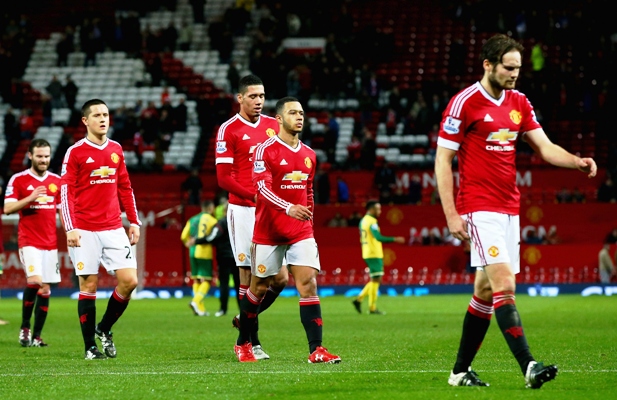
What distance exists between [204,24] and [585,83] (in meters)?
15.2

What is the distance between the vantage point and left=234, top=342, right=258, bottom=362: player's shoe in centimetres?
1066

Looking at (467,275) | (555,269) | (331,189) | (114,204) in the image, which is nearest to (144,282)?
(331,189)

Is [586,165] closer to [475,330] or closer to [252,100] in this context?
[475,330]

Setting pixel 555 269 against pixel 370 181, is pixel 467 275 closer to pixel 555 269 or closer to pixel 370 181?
pixel 555 269

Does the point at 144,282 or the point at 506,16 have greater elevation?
the point at 506,16

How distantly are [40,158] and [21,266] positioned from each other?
49.9 feet

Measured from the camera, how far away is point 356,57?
1494 inches

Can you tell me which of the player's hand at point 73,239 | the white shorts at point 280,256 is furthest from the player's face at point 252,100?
the player's hand at point 73,239

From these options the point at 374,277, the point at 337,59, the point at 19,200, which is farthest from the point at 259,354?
the point at 337,59

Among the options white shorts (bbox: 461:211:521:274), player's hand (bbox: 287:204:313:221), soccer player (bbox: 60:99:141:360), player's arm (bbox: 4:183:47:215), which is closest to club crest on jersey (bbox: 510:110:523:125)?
white shorts (bbox: 461:211:521:274)

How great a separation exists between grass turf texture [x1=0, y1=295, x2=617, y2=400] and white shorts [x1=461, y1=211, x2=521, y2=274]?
941 mm

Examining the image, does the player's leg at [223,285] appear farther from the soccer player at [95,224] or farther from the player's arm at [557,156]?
the player's arm at [557,156]

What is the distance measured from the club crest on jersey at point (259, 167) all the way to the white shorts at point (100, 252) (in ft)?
6.44

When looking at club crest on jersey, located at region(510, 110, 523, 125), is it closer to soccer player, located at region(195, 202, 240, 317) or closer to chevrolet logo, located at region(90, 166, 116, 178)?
chevrolet logo, located at region(90, 166, 116, 178)
